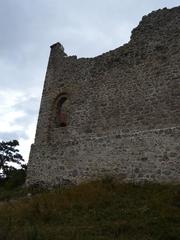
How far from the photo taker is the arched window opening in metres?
16.3

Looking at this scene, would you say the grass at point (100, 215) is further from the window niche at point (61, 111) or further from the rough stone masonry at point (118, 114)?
the window niche at point (61, 111)

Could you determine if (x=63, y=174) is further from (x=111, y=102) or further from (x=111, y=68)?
(x=111, y=68)

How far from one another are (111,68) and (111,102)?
1354 mm

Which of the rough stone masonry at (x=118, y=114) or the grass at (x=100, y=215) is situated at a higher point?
the rough stone masonry at (x=118, y=114)

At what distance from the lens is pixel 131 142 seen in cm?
1285

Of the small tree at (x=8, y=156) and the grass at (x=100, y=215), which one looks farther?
the small tree at (x=8, y=156)

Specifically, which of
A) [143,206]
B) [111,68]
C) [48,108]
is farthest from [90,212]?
[48,108]

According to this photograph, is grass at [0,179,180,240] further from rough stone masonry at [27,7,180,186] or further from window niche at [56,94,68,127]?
window niche at [56,94,68,127]

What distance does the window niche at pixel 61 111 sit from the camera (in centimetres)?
1630

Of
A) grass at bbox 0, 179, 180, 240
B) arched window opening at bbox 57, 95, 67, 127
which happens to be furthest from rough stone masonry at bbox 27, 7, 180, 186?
grass at bbox 0, 179, 180, 240

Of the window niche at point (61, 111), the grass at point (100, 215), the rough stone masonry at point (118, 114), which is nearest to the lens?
the grass at point (100, 215)

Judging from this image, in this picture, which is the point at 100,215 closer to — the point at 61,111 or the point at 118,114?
the point at 118,114

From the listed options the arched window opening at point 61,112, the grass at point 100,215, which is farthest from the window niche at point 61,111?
the grass at point 100,215

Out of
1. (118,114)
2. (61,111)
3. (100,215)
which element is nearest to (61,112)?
(61,111)
